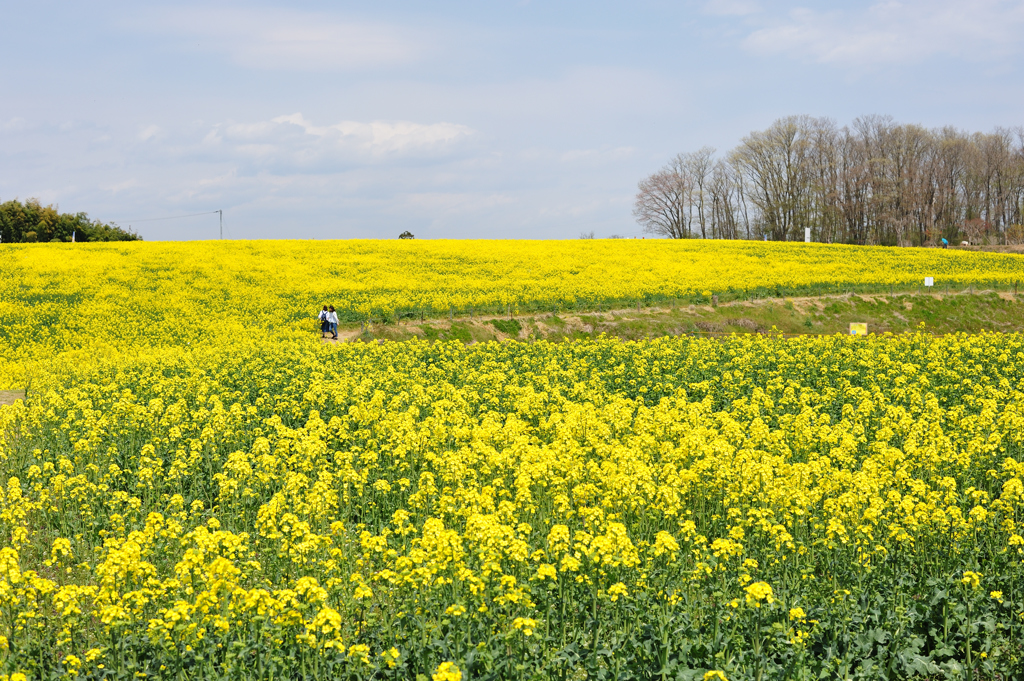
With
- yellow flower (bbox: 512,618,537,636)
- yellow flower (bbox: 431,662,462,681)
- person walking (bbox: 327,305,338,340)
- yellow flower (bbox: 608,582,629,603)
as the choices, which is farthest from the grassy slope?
yellow flower (bbox: 431,662,462,681)

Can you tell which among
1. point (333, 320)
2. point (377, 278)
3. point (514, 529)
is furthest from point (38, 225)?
point (514, 529)

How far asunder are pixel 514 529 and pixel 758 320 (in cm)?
3454

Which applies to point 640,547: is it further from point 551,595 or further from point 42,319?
point 42,319

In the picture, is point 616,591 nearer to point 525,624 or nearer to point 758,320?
point 525,624

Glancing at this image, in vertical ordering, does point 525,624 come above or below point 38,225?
below

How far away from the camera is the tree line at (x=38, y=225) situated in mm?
70688

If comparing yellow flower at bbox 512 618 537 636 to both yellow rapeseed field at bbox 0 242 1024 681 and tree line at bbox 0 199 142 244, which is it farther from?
tree line at bbox 0 199 142 244

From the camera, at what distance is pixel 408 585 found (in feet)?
24.0

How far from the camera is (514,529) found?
29.6 ft

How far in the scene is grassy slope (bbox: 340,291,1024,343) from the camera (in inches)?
1396

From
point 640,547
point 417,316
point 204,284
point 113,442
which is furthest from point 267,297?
point 640,547

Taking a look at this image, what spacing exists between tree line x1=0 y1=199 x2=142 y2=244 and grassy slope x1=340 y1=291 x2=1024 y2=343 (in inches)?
2004

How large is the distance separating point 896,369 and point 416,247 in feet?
143

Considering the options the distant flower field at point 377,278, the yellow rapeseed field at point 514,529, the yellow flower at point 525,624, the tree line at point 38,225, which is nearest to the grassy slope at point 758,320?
the distant flower field at point 377,278
